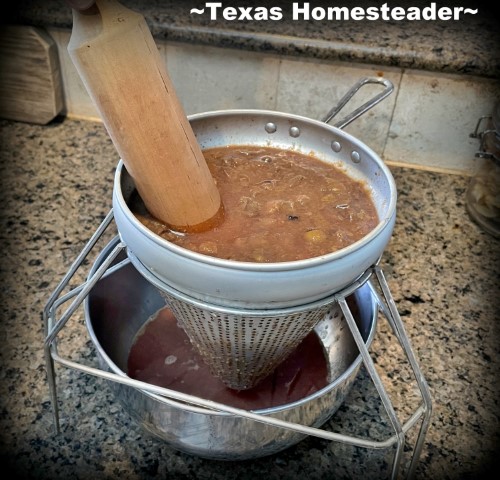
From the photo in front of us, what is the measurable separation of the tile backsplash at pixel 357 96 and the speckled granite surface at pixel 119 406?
3.7 inches

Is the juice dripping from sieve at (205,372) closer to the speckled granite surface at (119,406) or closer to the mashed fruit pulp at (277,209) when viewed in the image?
the speckled granite surface at (119,406)

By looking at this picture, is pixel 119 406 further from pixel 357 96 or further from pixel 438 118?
pixel 438 118

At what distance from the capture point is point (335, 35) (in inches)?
59.2

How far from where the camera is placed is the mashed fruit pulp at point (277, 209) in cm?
77

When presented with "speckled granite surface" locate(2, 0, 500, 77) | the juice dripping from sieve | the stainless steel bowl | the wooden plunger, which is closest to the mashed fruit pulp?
the wooden plunger

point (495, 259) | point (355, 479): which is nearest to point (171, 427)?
point (355, 479)

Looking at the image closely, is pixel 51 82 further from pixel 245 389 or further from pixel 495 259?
pixel 495 259

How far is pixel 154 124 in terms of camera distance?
29.9 inches

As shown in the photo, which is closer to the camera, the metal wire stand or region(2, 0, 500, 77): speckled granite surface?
the metal wire stand

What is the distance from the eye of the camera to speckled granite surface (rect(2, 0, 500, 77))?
1.44 metres

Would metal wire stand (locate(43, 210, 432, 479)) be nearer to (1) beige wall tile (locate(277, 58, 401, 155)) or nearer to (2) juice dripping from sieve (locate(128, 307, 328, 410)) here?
(2) juice dripping from sieve (locate(128, 307, 328, 410))

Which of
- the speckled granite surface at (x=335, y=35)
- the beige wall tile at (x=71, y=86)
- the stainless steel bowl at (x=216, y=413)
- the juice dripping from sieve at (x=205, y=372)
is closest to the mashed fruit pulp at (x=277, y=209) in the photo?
the stainless steel bowl at (x=216, y=413)

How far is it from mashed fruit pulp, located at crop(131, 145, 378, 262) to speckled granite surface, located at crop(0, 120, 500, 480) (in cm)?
38

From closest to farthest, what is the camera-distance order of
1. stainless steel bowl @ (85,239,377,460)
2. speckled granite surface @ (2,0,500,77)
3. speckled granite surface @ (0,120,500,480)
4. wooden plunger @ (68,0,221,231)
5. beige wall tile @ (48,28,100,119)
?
wooden plunger @ (68,0,221,231)
stainless steel bowl @ (85,239,377,460)
speckled granite surface @ (0,120,500,480)
speckled granite surface @ (2,0,500,77)
beige wall tile @ (48,28,100,119)
